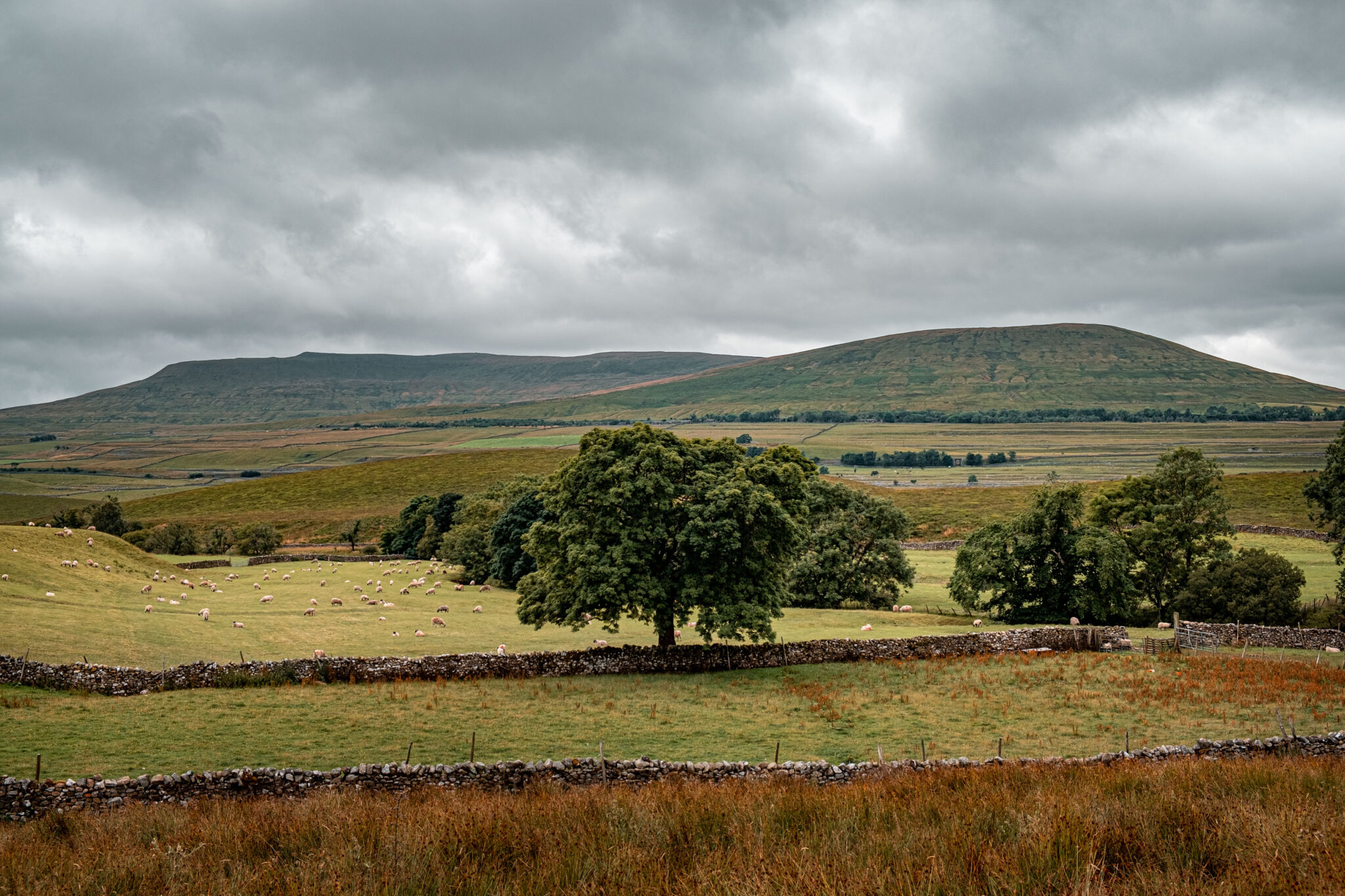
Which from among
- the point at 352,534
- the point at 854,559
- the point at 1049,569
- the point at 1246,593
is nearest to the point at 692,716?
the point at 1049,569

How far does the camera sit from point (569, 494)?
3114 cm

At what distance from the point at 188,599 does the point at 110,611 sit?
23.4 ft

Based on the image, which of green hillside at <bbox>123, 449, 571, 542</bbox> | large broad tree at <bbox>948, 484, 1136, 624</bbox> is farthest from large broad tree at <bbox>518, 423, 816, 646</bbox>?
green hillside at <bbox>123, 449, 571, 542</bbox>

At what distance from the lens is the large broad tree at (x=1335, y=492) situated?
38.6 m

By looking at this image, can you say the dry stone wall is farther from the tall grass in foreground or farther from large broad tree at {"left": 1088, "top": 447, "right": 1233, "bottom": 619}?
the tall grass in foreground

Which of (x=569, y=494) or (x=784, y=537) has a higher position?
(x=569, y=494)

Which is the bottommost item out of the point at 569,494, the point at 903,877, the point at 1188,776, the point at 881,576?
the point at 881,576

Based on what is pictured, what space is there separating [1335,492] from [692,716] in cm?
3681

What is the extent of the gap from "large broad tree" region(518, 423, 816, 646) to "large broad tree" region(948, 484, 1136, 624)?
17862mm

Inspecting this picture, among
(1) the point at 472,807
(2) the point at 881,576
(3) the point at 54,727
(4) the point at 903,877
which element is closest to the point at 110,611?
(3) the point at 54,727

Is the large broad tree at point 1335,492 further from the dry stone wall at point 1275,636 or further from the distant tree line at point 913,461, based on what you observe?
the distant tree line at point 913,461

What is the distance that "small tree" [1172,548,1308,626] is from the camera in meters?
38.8

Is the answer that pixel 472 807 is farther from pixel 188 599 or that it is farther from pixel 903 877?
pixel 188 599

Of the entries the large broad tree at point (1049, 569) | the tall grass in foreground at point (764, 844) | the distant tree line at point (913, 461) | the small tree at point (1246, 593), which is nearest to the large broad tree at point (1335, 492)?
the small tree at point (1246, 593)
